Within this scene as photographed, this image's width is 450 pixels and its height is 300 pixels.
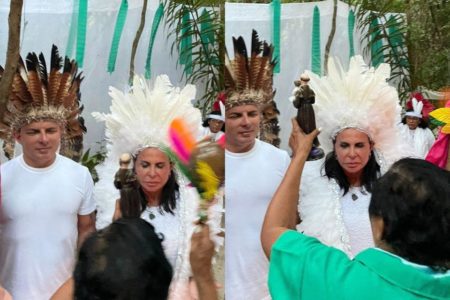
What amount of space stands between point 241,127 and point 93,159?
0.57m

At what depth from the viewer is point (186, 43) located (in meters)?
2.57

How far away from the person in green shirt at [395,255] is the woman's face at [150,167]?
1007mm

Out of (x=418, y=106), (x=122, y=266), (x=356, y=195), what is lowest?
(x=356, y=195)

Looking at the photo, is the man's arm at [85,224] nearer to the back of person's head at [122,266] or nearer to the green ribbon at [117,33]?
the green ribbon at [117,33]

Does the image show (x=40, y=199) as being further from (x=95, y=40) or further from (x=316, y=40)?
(x=316, y=40)

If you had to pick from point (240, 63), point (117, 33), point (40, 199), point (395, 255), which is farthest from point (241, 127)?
point (395, 255)

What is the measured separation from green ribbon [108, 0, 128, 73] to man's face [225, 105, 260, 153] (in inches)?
18.5

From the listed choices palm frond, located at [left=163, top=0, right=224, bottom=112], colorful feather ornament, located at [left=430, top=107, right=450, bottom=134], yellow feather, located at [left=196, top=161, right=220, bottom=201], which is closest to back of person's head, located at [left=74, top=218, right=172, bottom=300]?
yellow feather, located at [left=196, top=161, right=220, bottom=201]

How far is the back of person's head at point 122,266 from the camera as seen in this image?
49.3 inches

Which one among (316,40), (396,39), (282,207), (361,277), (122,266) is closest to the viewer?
(122,266)

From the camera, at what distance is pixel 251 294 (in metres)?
2.63

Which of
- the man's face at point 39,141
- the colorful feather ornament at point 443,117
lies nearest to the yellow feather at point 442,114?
the colorful feather ornament at point 443,117

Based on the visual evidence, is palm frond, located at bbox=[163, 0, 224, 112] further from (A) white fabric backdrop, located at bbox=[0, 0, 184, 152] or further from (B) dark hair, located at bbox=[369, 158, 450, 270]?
(B) dark hair, located at bbox=[369, 158, 450, 270]

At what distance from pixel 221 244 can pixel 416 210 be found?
1.18 metres
